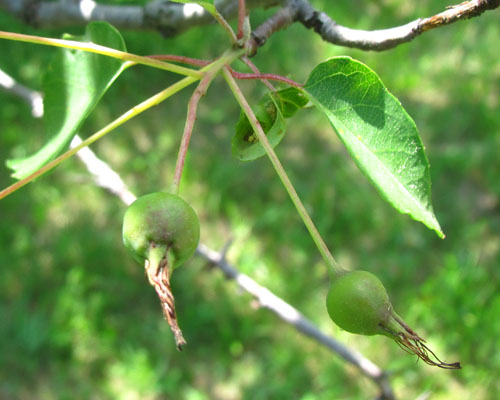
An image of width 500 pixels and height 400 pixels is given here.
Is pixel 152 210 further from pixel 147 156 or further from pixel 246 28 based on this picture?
pixel 147 156

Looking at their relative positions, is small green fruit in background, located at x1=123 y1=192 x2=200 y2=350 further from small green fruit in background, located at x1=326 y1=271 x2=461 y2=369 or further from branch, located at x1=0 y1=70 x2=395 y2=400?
branch, located at x1=0 y1=70 x2=395 y2=400

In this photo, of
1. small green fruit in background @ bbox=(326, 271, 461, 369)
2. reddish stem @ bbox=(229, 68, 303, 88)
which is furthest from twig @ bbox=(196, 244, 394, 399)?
reddish stem @ bbox=(229, 68, 303, 88)

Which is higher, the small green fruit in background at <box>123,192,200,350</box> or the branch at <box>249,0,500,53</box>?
the branch at <box>249,0,500,53</box>

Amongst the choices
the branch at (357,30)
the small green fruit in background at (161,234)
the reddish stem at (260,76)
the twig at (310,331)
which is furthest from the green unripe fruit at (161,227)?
the twig at (310,331)

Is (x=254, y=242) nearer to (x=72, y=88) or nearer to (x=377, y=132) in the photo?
(x=72, y=88)

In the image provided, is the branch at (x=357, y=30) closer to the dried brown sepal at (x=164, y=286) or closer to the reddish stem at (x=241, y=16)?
the reddish stem at (x=241, y=16)

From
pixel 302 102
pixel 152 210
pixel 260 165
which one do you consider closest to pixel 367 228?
pixel 260 165

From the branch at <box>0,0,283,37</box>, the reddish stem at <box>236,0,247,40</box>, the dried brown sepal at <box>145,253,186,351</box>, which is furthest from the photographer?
the branch at <box>0,0,283,37</box>

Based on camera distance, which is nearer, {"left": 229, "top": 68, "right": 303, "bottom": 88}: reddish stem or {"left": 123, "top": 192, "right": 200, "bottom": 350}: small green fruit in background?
{"left": 123, "top": 192, "right": 200, "bottom": 350}: small green fruit in background

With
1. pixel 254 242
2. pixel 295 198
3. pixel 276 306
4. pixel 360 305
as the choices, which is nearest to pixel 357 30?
pixel 295 198
